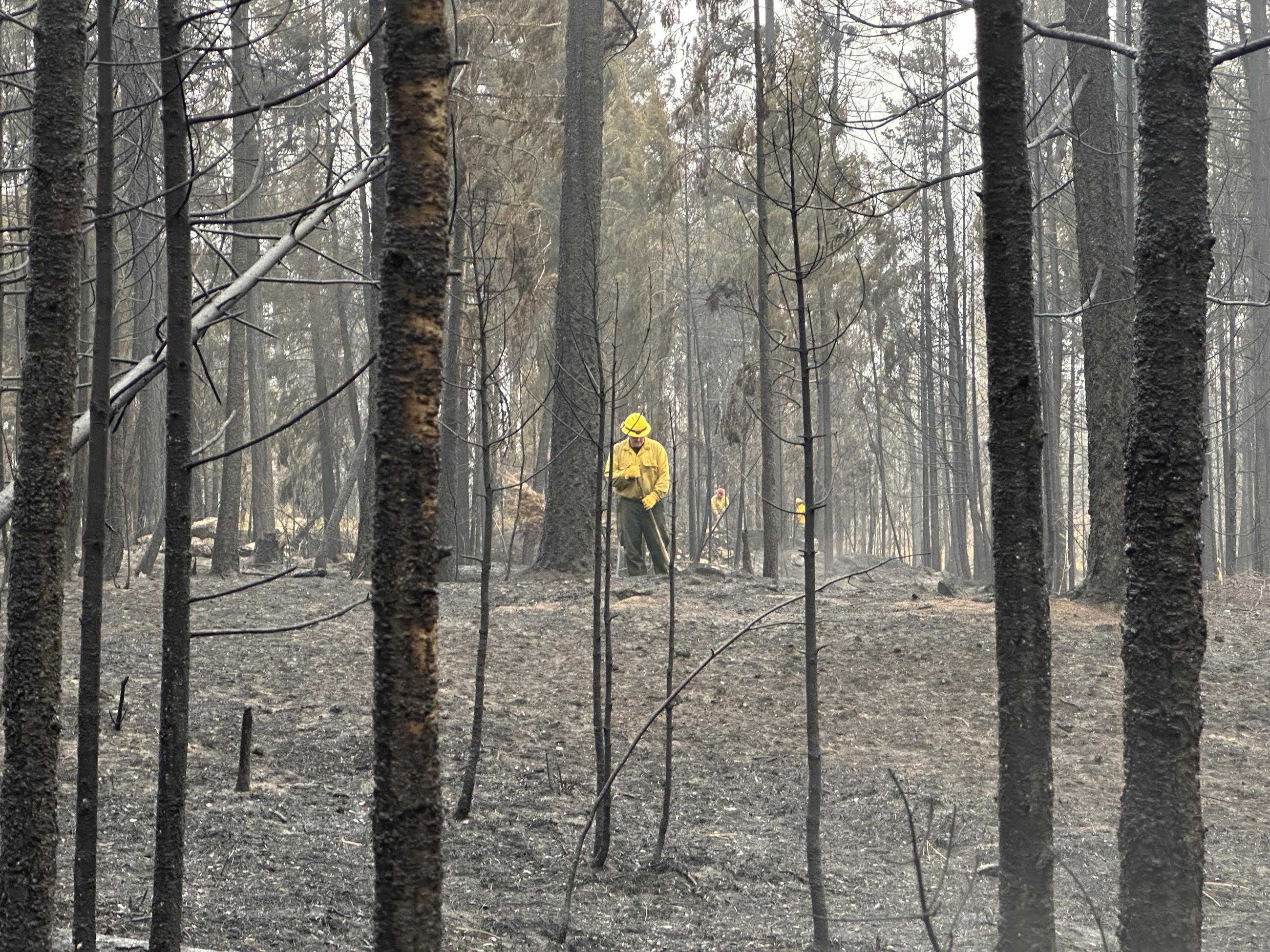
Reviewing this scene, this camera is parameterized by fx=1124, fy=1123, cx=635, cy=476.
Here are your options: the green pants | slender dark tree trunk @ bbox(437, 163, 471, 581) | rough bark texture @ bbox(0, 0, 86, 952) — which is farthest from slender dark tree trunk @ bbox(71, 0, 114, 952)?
the green pants

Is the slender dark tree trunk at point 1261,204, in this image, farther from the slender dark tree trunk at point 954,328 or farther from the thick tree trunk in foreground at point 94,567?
the thick tree trunk in foreground at point 94,567

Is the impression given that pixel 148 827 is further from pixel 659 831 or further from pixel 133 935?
pixel 659 831

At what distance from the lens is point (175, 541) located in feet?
9.52

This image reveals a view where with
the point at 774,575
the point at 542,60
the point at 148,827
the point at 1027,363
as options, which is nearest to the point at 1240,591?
the point at 774,575

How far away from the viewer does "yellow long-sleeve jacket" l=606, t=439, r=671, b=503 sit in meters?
12.5

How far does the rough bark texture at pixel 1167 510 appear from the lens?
11.5ft

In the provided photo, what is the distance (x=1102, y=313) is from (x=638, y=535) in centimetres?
547

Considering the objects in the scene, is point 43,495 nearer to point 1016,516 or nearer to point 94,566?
point 94,566

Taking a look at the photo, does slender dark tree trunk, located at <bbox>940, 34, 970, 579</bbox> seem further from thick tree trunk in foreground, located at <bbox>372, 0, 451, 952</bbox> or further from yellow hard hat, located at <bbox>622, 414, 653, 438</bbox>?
thick tree trunk in foreground, located at <bbox>372, 0, 451, 952</bbox>

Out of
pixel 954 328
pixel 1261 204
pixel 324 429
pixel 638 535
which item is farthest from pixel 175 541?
pixel 324 429

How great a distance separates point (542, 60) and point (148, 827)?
11234 millimetres

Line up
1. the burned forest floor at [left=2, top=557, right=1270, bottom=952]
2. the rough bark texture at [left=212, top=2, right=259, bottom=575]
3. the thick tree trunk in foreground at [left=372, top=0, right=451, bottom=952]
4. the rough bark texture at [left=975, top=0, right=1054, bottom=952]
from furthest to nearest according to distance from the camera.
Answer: the rough bark texture at [left=212, top=2, right=259, bottom=575], the burned forest floor at [left=2, top=557, right=1270, bottom=952], the rough bark texture at [left=975, top=0, right=1054, bottom=952], the thick tree trunk in foreground at [left=372, top=0, right=451, bottom=952]

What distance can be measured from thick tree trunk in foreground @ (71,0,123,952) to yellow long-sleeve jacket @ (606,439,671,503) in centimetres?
942

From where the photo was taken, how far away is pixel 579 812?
227 inches
